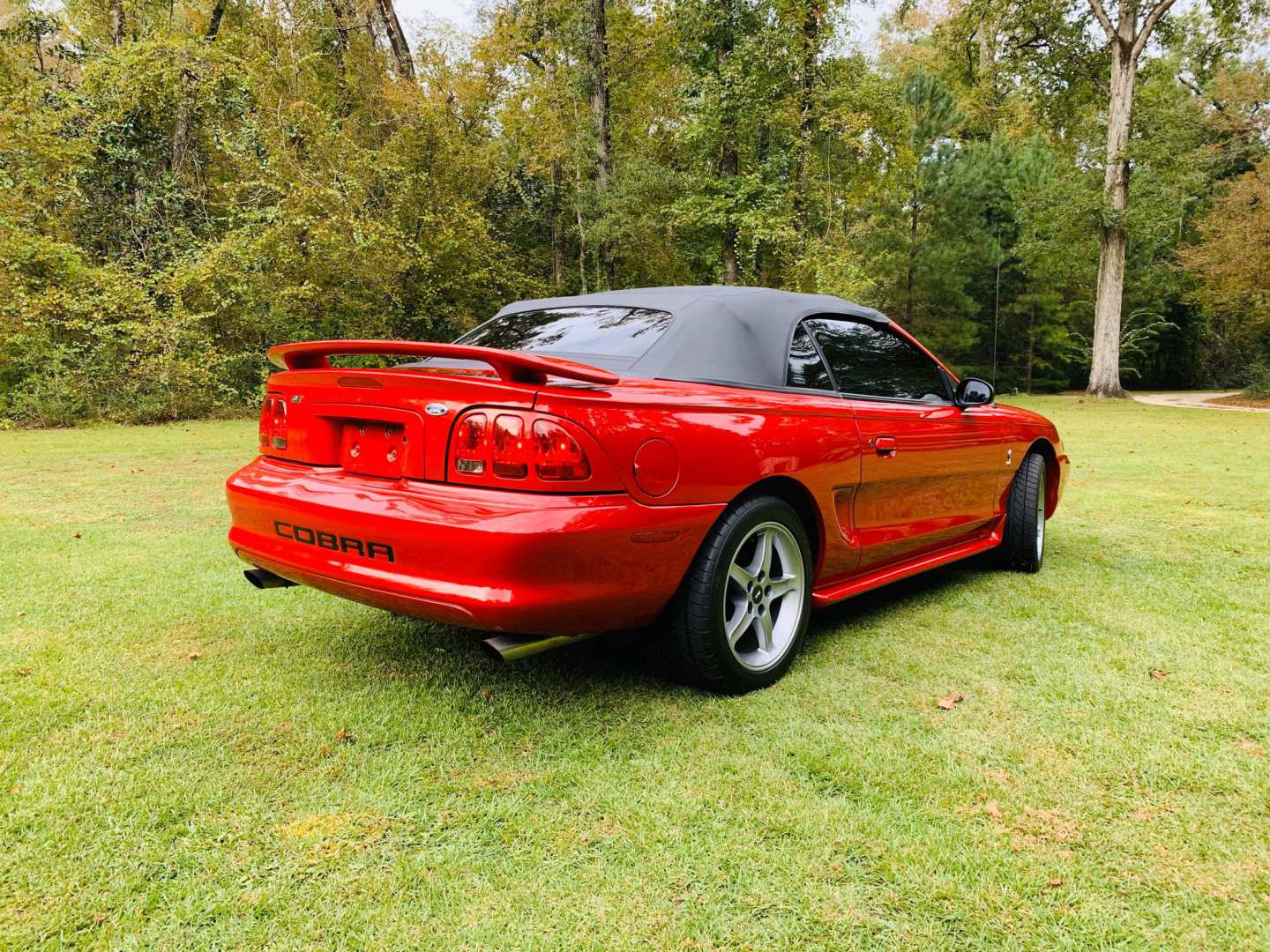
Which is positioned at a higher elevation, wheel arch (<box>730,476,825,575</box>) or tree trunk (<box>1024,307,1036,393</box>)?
tree trunk (<box>1024,307,1036,393</box>)

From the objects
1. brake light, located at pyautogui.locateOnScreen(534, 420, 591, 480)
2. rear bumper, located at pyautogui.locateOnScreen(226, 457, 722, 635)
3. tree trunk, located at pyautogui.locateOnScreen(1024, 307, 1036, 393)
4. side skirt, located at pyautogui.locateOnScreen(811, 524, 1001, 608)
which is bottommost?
side skirt, located at pyautogui.locateOnScreen(811, 524, 1001, 608)

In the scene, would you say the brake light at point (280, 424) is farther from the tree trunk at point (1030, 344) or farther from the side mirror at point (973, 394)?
the tree trunk at point (1030, 344)

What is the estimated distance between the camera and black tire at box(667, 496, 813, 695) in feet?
8.23

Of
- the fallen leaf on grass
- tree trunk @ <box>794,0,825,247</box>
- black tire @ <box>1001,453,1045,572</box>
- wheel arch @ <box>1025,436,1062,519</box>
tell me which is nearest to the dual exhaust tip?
the fallen leaf on grass

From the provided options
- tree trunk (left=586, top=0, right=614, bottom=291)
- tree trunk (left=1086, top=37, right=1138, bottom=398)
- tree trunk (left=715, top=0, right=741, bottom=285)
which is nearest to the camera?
tree trunk (left=715, top=0, right=741, bottom=285)

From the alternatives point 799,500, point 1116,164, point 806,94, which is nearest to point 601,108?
point 806,94

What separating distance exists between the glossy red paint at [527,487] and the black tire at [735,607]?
0.29ft

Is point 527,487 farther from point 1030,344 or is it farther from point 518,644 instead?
point 1030,344

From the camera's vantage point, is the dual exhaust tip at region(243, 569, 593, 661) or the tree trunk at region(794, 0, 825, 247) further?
the tree trunk at region(794, 0, 825, 247)

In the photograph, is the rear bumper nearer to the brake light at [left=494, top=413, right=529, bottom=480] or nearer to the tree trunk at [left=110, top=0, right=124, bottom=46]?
the brake light at [left=494, top=413, right=529, bottom=480]

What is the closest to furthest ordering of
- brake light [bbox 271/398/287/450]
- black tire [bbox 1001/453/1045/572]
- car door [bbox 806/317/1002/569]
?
1. brake light [bbox 271/398/287/450]
2. car door [bbox 806/317/1002/569]
3. black tire [bbox 1001/453/1045/572]

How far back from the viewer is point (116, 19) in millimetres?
17000

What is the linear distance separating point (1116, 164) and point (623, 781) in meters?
24.5

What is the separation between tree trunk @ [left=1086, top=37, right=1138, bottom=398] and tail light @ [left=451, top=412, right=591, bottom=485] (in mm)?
→ 23463
